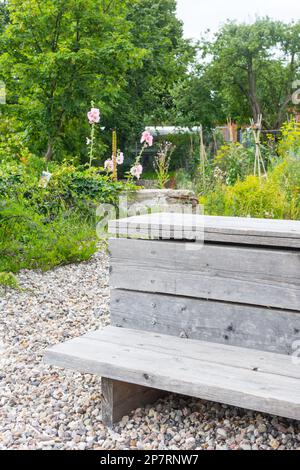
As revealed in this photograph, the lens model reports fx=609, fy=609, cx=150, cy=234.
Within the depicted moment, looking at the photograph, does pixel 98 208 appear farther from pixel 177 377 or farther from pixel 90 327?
pixel 177 377

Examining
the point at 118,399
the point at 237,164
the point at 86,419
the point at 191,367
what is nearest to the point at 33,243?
the point at 86,419

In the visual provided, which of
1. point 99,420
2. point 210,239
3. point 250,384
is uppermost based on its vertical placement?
point 210,239

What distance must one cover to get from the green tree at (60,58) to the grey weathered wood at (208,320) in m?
9.37

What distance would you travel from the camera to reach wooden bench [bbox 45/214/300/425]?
228 centimetres

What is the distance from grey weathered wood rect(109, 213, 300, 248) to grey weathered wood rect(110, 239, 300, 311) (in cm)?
4

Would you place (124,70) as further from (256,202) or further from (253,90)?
(253,90)

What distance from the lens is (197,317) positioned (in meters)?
2.77

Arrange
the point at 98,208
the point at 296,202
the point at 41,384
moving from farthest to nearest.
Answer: the point at 98,208 → the point at 296,202 → the point at 41,384

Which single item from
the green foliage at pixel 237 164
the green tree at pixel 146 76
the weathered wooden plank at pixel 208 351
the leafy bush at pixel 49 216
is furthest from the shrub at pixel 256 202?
the green tree at pixel 146 76

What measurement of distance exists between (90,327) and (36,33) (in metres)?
9.72

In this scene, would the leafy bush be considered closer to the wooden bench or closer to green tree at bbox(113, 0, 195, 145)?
the wooden bench

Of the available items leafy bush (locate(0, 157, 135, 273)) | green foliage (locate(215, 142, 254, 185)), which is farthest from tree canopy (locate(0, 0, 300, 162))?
leafy bush (locate(0, 157, 135, 273))

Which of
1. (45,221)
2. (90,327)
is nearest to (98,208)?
(45,221)

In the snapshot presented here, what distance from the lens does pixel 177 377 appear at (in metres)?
2.22
